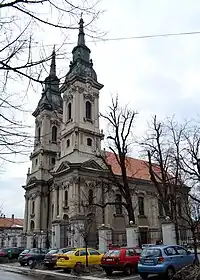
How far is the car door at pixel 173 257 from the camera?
1480cm

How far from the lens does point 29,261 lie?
1069 inches

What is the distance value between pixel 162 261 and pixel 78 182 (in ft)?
84.6

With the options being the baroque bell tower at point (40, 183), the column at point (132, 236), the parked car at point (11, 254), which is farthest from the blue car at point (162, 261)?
the baroque bell tower at point (40, 183)

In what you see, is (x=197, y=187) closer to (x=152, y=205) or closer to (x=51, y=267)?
(x=51, y=267)

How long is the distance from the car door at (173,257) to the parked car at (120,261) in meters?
2.81

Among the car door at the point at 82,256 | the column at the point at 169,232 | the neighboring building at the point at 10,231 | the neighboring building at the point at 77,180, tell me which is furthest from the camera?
the neighboring building at the point at 10,231

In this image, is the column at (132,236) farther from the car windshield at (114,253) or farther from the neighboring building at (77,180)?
the neighboring building at (77,180)

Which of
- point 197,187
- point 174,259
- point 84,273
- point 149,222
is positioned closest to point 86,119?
point 149,222

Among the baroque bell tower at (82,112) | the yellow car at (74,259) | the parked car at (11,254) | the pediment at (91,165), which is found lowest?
the parked car at (11,254)

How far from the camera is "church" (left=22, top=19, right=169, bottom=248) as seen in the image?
131 ft

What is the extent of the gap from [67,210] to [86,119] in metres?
12.4

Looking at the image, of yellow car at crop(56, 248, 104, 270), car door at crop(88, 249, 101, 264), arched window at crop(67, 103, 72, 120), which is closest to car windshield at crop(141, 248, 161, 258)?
yellow car at crop(56, 248, 104, 270)

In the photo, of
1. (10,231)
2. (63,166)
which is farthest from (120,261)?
(10,231)

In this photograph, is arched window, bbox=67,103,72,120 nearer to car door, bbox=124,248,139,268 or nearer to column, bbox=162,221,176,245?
column, bbox=162,221,176,245
